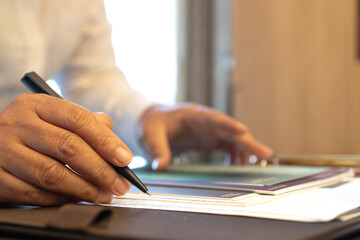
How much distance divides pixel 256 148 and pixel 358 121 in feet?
7.64

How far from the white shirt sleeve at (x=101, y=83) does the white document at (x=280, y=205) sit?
0.54 m

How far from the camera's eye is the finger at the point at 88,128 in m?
0.43

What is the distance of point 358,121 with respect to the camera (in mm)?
2990

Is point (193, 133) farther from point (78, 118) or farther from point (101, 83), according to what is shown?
point (78, 118)

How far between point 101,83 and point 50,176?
0.63 metres

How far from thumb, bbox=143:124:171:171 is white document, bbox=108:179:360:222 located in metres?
0.40

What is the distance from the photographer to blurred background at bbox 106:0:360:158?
278 centimetres

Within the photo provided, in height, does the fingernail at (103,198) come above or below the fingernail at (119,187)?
below

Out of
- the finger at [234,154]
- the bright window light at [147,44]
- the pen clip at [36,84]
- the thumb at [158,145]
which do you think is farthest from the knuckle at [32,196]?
the bright window light at [147,44]

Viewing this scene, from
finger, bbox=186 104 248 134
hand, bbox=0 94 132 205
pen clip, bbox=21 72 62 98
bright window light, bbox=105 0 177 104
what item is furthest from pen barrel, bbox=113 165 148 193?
bright window light, bbox=105 0 177 104

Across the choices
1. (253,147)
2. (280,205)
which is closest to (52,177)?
(280,205)

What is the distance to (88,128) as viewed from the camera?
0.44 metres

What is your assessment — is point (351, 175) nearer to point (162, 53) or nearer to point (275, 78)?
point (275, 78)

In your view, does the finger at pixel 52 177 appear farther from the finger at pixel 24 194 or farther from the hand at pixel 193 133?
the hand at pixel 193 133
